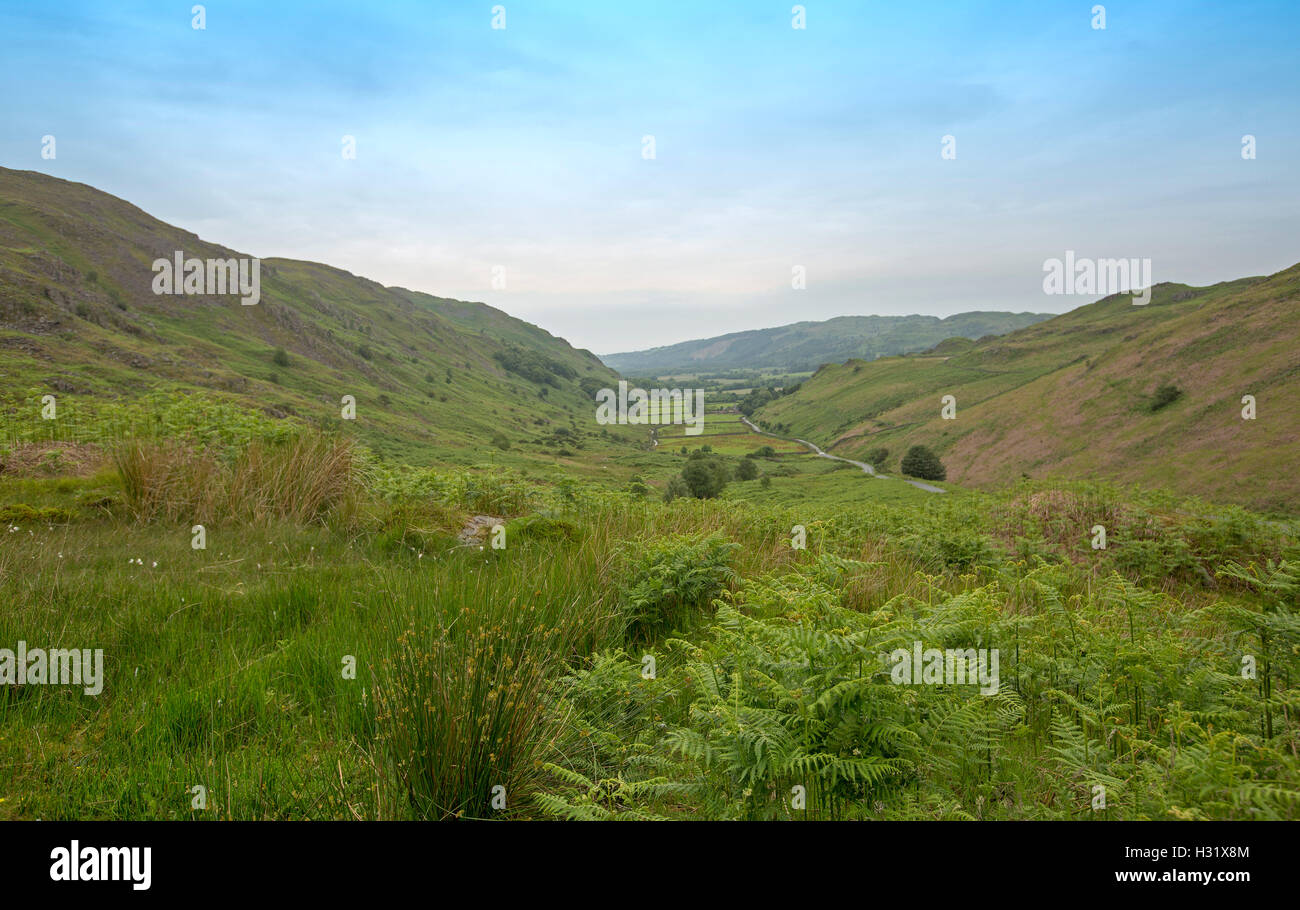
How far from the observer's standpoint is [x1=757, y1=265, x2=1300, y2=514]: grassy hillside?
59969 millimetres

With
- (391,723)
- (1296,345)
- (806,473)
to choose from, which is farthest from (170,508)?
(1296,345)

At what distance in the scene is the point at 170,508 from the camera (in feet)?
26.5

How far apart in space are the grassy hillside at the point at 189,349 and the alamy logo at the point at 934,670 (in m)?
15.2

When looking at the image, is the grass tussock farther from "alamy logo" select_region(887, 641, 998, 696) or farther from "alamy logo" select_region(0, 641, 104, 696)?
"alamy logo" select_region(887, 641, 998, 696)

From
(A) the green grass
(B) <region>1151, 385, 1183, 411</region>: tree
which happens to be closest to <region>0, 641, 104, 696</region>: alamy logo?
(A) the green grass

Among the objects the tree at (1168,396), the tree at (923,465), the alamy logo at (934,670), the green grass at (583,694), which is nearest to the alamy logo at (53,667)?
the green grass at (583,694)

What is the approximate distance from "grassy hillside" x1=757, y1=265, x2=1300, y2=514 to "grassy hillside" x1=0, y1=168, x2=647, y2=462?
6600 cm
